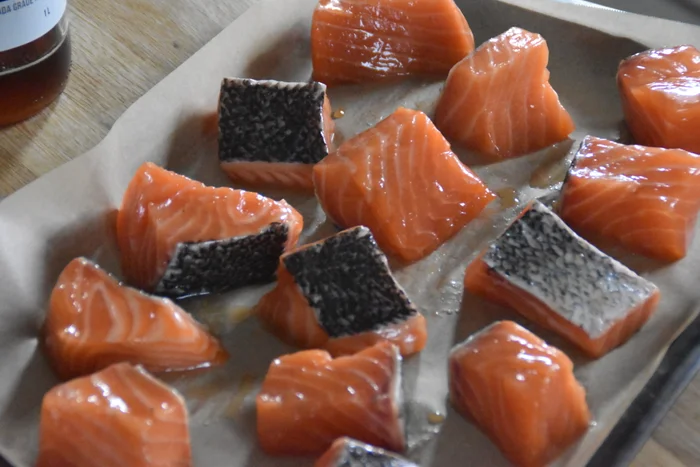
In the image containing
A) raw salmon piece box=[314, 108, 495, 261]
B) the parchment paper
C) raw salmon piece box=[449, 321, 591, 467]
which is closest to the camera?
raw salmon piece box=[449, 321, 591, 467]

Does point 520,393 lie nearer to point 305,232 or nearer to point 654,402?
point 654,402

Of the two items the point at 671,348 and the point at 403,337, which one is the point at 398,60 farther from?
the point at 671,348

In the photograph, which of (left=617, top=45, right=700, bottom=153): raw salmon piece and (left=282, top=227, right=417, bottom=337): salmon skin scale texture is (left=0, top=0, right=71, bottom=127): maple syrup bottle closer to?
(left=282, top=227, right=417, bottom=337): salmon skin scale texture

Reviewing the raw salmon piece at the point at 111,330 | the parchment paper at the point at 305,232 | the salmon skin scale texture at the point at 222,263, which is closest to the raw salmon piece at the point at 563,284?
the parchment paper at the point at 305,232

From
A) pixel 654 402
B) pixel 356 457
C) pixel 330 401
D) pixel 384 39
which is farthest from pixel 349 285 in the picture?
pixel 384 39

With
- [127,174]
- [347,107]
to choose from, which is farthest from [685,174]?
[127,174]

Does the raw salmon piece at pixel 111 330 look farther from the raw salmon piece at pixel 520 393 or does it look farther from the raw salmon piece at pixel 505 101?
the raw salmon piece at pixel 505 101

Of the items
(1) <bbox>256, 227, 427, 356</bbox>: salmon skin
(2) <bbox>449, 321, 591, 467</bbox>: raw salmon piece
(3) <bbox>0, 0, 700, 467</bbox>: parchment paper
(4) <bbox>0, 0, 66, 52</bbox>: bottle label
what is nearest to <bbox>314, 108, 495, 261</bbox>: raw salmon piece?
(3) <bbox>0, 0, 700, 467</bbox>: parchment paper
